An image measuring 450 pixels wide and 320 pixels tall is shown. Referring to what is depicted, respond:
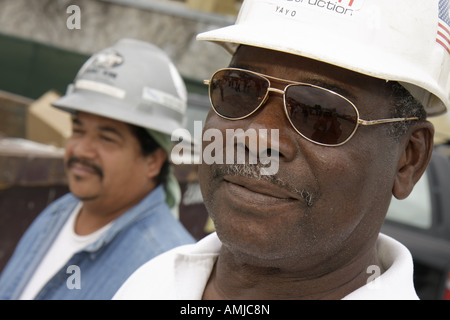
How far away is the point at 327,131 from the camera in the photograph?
5.09 feet

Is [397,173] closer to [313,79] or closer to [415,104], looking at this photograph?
[415,104]

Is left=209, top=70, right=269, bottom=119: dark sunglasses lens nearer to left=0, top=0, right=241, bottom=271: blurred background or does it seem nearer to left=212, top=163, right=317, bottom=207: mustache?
left=212, top=163, right=317, bottom=207: mustache

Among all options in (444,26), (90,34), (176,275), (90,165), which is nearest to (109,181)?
(90,165)

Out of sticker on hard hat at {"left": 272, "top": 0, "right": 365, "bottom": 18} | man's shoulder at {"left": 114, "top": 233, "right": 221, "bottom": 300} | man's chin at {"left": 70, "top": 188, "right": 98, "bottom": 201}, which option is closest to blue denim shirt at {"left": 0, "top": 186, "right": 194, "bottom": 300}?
man's chin at {"left": 70, "top": 188, "right": 98, "bottom": 201}

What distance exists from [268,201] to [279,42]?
1.36ft

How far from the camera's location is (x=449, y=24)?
1665 millimetres

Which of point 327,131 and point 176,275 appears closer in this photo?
point 327,131

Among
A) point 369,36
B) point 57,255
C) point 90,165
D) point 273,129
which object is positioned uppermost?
point 369,36

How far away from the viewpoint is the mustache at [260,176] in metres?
1.52

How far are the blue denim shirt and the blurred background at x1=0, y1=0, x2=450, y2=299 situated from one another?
0.97 ft

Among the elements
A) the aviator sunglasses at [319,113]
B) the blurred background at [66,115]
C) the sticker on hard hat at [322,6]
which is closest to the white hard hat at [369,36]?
the sticker on hard hat at [322,6]

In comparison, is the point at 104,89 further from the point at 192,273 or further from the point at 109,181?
the point at 192,273

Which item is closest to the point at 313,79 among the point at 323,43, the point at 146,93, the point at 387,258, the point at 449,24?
the point at 323,43

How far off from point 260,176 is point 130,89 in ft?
6.37
